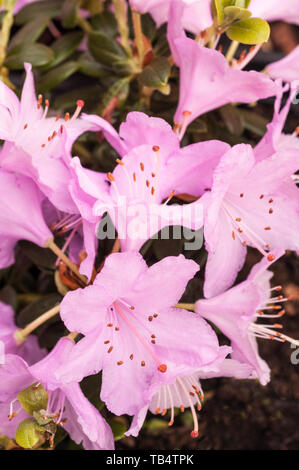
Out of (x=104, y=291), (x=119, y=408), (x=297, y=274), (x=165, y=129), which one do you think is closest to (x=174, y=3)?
(x=165, y=129)

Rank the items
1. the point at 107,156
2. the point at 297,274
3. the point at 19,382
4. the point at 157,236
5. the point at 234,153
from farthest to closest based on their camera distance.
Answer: the point at 297,274 < the point at 107,156 < the point at 157,236 < the point at 19,382 < the point at 234,153

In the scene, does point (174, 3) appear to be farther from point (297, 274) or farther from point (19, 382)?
point (297, 274)

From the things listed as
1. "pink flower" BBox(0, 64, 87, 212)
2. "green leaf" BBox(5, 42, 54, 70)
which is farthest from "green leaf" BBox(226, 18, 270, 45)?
"green leaf" BBox(5, 42, 54, 70)

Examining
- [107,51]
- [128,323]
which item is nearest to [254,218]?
[128,323]

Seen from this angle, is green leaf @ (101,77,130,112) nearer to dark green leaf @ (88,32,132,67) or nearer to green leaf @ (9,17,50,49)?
dark green leaf @ (88,32,132,67)

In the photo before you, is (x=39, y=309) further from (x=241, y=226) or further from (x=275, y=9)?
(x=275, y=9)
